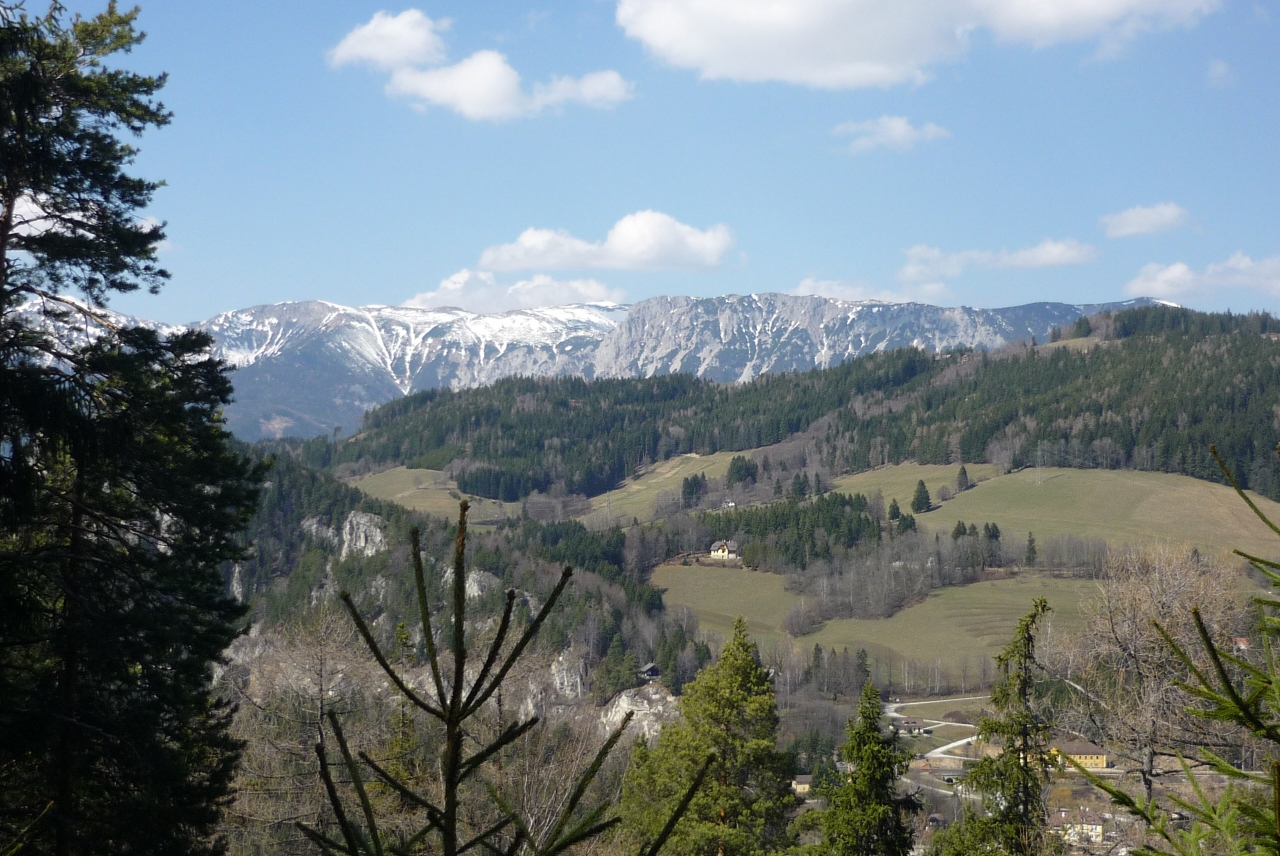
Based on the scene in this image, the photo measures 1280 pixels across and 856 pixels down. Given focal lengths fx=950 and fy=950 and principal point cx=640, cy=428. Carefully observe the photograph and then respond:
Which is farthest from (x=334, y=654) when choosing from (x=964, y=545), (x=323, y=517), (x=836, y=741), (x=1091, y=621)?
(x=323, y=517)

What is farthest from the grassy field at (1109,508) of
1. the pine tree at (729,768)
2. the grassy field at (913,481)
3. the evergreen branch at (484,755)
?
the evergreen branch at (484,755)

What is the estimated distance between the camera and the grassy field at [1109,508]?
126 metres

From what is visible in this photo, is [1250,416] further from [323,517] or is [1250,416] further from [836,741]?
[323,517]

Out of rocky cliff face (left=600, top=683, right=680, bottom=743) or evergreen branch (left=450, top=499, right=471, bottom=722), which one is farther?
rocky cliff face (left=600, top=683, right=680, bottom=743)

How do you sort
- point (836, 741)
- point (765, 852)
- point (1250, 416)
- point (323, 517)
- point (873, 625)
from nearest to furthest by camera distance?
point (765, 852)
point (836, 741)
point (873, 625)
point (323, 517)
point (1250, 416)

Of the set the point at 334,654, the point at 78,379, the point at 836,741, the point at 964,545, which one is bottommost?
the point at 836,741

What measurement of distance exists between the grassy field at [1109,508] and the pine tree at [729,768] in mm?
110419

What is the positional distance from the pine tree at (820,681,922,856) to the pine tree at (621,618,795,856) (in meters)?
1.84

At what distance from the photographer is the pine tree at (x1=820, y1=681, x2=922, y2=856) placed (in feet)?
59.4

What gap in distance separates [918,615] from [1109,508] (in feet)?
150

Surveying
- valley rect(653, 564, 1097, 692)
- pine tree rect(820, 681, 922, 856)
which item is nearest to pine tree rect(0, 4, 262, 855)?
pine tree rect(820, 681, 922, 856)

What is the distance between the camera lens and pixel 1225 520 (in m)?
131

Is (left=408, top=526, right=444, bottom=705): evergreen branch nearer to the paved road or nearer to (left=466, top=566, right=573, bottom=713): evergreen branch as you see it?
(left=466, top=566, right=573, bottom=713): evergreen branch

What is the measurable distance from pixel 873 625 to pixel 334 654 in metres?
104
